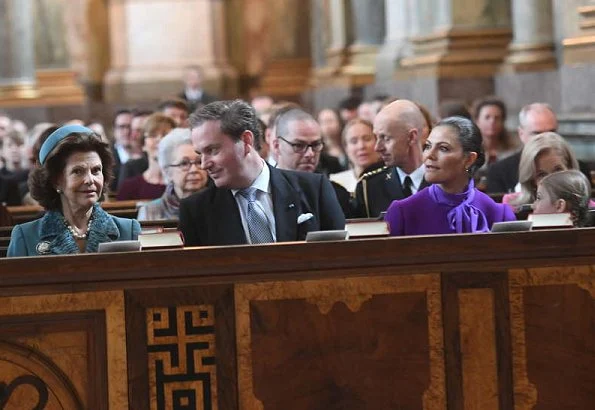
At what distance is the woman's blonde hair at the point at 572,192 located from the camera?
22.0 feet

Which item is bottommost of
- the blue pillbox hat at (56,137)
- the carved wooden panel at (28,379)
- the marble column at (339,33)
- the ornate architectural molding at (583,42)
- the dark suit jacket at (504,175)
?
the carved wooden panel at (28,379)

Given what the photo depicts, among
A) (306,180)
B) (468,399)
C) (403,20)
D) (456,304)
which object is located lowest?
(468,399)

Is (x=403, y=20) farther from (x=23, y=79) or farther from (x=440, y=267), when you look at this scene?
(x=440, y=267)

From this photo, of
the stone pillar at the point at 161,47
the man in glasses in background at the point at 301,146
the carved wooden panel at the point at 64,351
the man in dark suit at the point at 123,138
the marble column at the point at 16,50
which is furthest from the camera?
the stone pillar at the point at 161,47

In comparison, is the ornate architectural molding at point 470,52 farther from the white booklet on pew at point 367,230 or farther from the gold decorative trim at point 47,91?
the white booklet on pew at point 367,230

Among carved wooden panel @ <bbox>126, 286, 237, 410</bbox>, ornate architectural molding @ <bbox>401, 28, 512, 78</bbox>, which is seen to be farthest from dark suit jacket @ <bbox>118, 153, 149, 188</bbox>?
carved wooden panel @ <bbox>126, 286, 237, 410</bbox>

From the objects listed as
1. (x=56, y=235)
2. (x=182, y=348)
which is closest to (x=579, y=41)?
(x=56, y=235)

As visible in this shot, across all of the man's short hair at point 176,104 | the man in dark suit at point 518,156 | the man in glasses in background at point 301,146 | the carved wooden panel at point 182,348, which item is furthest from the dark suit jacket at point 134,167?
the carved wooden panel at point 182,348

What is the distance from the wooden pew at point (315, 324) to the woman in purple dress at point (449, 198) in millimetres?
962

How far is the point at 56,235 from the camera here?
20.7 ft

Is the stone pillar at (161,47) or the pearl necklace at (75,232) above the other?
the stone pillar at (161,47)

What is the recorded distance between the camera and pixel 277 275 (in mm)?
5430

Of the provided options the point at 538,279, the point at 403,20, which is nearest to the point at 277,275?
the point at 538,279

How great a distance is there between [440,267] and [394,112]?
2.53 metres
